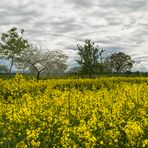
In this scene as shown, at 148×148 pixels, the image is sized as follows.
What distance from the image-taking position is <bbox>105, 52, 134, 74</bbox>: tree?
85.3m

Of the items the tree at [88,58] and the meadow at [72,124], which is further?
the tree at [88,58]

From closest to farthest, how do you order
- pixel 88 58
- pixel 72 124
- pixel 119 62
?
pixel 72 124, pixel 88 58, pixel 119 62

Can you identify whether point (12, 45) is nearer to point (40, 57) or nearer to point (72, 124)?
point (40, 57)

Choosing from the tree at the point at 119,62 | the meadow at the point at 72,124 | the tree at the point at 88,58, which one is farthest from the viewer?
the tree at the point at 119,62

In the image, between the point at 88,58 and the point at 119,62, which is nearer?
the point at 88,58

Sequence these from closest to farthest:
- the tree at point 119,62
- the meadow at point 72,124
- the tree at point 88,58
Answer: the meadow at point 72,124, the tree at point 88,58, the tree at point 119,62

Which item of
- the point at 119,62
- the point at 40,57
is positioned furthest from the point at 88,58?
the point at 119,62

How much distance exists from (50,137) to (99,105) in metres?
3.00

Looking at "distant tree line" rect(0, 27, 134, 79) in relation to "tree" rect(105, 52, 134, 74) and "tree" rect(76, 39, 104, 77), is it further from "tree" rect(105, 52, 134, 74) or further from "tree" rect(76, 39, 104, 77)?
"tree" rect(105, 52, 134, 74)

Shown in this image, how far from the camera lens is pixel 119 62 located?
282 ft

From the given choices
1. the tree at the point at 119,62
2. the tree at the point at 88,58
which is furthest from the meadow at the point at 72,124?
the tree at the point at 119,62

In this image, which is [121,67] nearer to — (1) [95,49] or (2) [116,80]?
(1) [95,49]

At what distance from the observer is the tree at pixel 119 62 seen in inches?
3359

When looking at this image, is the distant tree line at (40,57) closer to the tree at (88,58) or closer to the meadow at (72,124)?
the tree at (88,58)
